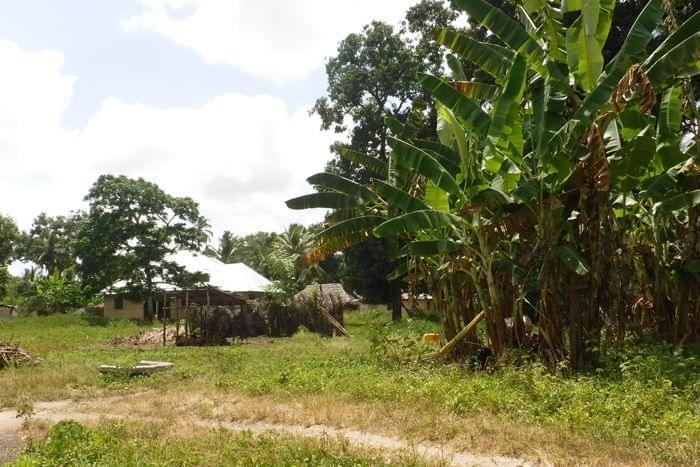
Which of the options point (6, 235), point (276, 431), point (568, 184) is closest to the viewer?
point (276, 431)

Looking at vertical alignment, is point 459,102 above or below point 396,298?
above

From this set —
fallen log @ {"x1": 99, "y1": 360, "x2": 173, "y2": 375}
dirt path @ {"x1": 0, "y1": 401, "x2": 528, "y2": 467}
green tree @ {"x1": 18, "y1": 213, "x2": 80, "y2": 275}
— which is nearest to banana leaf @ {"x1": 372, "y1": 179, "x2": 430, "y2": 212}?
dirt path @ {"x1": 0, "y1": 401, "x2": 528, "y2": 467}

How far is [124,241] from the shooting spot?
38250 mm

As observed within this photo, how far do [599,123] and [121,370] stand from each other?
1007cm

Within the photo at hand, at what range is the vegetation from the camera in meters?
9.23

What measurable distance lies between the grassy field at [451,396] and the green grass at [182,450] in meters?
0.40

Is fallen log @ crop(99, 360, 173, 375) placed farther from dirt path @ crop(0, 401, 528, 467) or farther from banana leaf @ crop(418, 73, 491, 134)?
banana leaf @ crop(418, 73, 491, 134)

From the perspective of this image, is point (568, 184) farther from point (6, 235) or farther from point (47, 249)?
point (47, 249)

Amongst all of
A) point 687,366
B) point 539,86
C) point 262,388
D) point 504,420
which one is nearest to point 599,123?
point 539,86

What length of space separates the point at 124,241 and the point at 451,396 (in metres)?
34.4

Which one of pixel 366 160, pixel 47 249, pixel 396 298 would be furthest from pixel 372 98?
pixel 47 249

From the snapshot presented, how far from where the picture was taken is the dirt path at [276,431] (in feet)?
18.2

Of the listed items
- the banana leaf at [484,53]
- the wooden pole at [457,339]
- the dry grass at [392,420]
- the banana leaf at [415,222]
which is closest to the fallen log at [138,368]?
the dry grass at [392,420]

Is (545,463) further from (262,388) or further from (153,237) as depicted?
(153,237)
